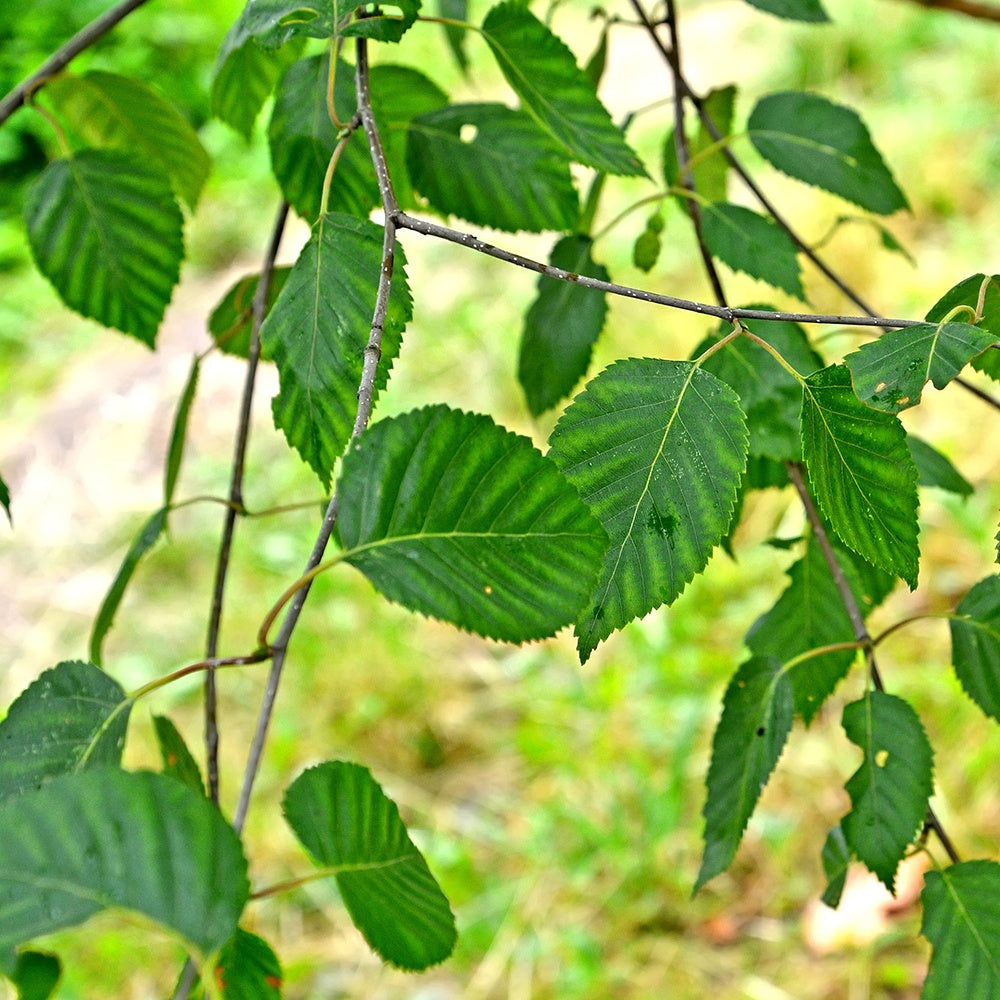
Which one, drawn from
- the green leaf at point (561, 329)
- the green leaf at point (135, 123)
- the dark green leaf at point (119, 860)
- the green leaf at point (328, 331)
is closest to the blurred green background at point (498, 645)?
the dark green leaf at point (119, 860)

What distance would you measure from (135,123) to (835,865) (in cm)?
76

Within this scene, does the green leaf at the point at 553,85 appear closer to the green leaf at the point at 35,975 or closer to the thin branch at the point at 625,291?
the thin branch at the point at 625,291

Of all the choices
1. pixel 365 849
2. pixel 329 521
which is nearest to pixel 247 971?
pixel 365 849

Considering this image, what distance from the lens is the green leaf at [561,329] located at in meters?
0.72

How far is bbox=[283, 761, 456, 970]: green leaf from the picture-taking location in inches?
16.7

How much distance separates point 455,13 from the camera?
0.90 meters

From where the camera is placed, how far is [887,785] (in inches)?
21.5

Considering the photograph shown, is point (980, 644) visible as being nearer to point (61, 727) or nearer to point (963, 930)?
point (963, 930)

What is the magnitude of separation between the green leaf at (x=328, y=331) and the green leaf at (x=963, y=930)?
375mm

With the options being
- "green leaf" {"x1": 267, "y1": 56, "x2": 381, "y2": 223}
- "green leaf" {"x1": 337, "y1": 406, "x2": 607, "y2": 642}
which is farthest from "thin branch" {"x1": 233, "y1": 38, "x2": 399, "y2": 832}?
"green leaf" {"x1": 267, "y1": 56, "x2": 381, "y2": 223}

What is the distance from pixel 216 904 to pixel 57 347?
374cm

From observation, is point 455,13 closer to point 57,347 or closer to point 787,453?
point 787,453

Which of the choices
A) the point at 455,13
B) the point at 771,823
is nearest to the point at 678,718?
the point at 771,823

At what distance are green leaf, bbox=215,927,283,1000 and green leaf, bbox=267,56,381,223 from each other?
15.1 inches
